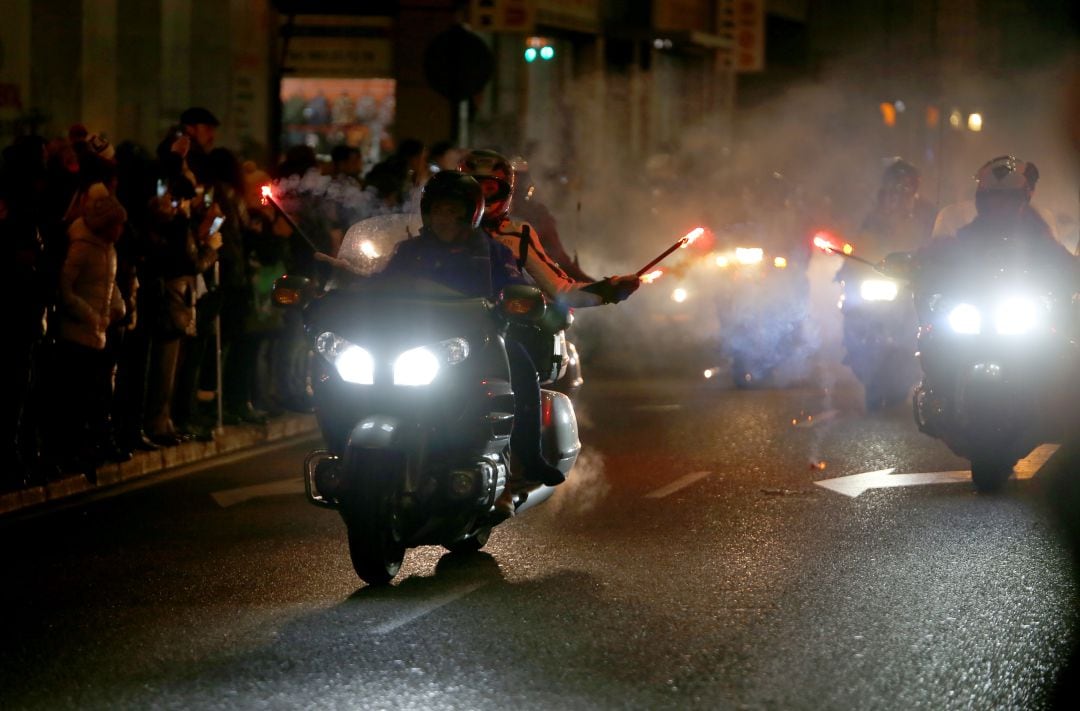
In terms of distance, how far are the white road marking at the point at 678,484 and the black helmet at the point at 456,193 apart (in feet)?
9.78

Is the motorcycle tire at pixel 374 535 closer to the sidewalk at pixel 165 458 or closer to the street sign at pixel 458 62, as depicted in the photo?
the sidewalk at pixel 165 458

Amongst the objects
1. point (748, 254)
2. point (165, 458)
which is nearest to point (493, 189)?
point (165, 458)

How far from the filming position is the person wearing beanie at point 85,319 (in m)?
11.3

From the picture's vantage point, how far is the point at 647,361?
22.3 meters

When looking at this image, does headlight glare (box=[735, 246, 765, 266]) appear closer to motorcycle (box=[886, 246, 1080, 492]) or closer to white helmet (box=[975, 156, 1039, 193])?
white helmet (box=[975, 156, 1039, 193])

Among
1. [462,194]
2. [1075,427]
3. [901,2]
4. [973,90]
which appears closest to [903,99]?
[901,2]

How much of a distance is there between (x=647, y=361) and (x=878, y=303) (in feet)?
21.3

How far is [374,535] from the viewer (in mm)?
7543

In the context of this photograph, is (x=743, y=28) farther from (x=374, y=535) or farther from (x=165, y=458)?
(x=374, y=535)

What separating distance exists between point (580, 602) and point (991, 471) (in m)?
3.90

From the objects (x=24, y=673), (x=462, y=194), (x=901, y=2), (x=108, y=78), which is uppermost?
(x=901, y=2)

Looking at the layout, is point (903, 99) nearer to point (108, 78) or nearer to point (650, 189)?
point (650, 189)

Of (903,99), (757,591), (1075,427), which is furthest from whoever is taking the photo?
(903,99)

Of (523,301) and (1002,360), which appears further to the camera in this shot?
(1002,360)
